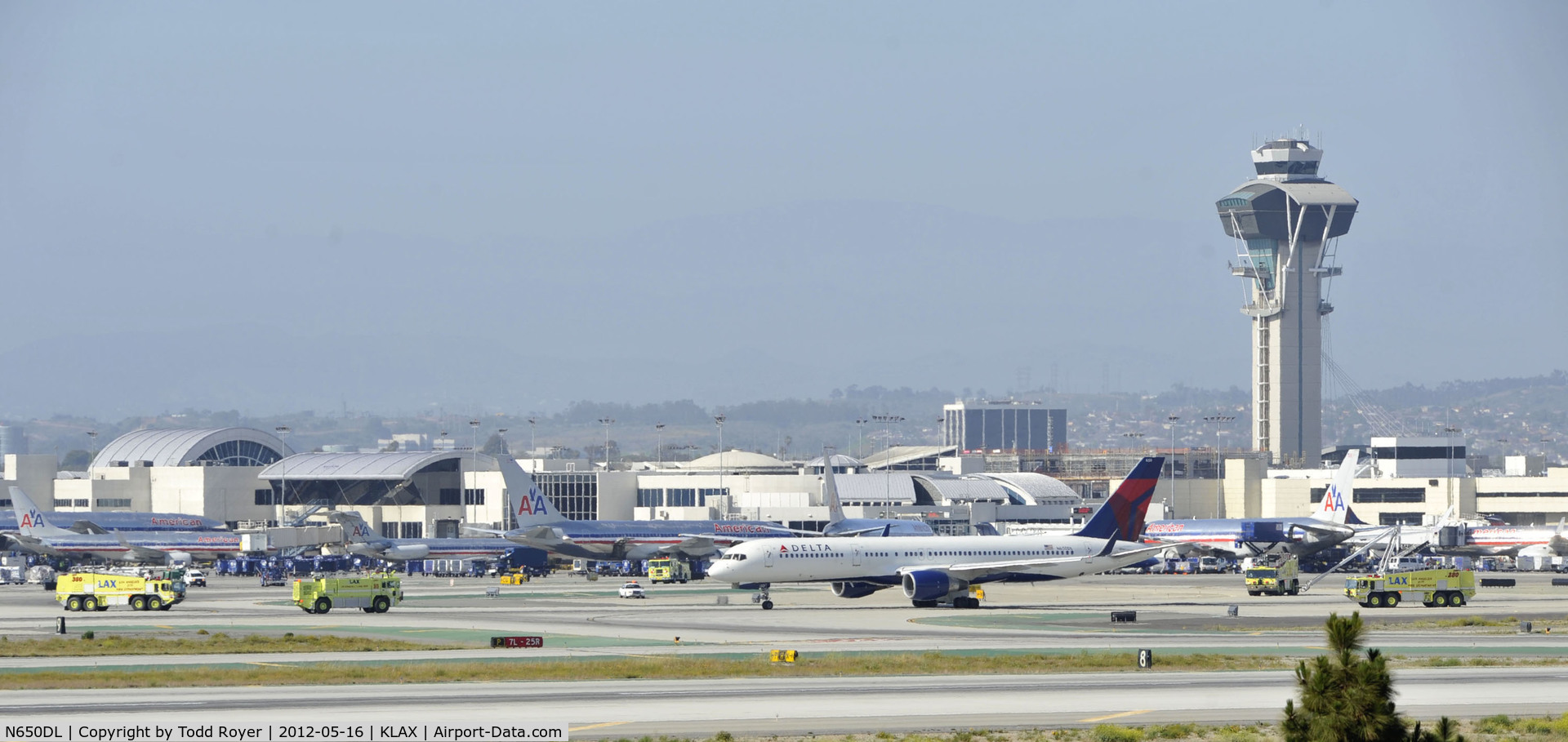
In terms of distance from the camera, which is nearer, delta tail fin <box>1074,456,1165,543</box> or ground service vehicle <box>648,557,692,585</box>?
delta tail fin <box>1074,456,1165,543</box>

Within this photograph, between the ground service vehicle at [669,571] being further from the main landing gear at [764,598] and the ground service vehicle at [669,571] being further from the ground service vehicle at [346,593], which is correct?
the ground service vehicle at [346,593]

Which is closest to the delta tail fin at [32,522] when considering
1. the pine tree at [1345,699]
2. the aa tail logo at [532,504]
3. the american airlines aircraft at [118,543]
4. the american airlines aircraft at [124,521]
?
the american airlines aircraft at [118,543]

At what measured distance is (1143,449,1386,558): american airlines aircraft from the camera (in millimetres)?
134125

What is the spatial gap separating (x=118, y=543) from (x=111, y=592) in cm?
5784

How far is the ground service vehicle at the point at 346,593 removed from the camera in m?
79.4

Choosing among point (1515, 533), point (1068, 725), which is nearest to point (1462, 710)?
point (1068, 725)

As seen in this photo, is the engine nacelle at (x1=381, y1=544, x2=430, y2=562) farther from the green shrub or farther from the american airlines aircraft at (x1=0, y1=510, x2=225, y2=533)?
the green shrub

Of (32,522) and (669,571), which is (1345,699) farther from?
(32,522)

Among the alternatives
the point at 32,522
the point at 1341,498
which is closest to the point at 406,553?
the point at 32,522

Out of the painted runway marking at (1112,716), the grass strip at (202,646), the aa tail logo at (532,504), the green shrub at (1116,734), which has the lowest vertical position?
the grass strip at (202,646)

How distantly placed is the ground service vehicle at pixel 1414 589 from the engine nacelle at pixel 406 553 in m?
79.8

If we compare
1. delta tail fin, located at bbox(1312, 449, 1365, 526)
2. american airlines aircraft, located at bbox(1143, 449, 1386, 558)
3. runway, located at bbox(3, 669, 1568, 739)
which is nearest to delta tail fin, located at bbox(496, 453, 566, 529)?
american airlines aircraft, located at bbox(1143, 449, 1386, 558)

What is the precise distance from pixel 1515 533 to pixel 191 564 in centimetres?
11516

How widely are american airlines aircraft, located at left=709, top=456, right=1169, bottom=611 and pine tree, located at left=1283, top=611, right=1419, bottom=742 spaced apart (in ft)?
201
